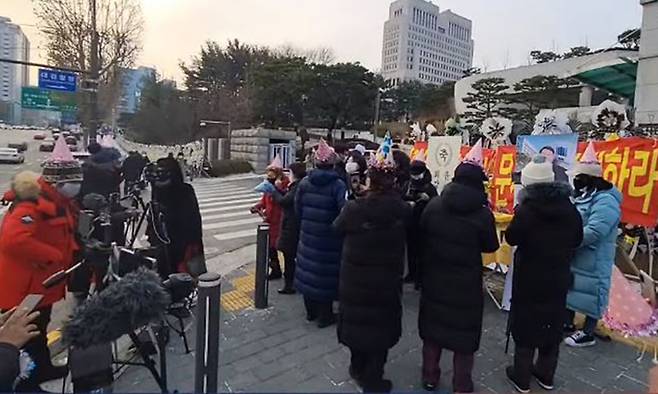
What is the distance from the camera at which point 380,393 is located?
2951 mm

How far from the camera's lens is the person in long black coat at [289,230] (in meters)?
4.77

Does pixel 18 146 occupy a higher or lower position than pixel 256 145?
lower

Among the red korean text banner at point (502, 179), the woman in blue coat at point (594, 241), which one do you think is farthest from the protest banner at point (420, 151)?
the woman in blue coat at point (594, 241)

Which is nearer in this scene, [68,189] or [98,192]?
[68,189]

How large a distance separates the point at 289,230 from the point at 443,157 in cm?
270

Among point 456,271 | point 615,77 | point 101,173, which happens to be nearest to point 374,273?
point 456,271

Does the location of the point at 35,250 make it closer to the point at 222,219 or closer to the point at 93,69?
the point at 222,219

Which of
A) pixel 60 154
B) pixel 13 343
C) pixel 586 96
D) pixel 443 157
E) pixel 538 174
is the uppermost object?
pixel 586 96

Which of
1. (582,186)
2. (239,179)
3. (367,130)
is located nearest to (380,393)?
(582,186)

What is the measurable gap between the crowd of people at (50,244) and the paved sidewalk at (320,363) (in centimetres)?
70

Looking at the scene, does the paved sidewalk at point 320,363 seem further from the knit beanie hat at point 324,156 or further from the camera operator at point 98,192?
the knit beanie hat at point 324,156

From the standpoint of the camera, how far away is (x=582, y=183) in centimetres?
368

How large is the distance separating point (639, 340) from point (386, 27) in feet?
264

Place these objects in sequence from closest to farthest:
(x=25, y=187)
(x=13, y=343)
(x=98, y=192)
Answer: (x=13, y=343) < (x=25, y=187) < (x=98, y=192)
